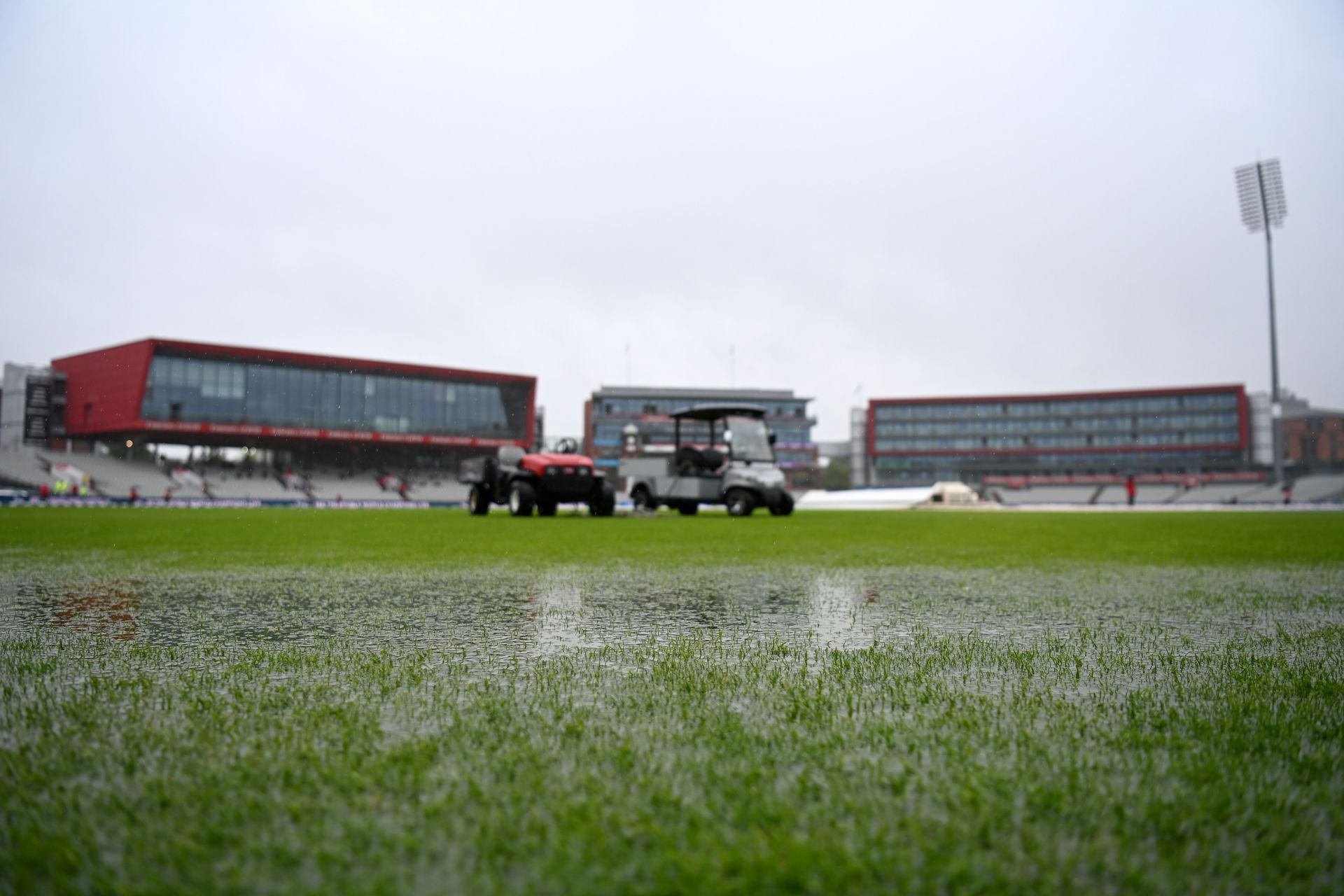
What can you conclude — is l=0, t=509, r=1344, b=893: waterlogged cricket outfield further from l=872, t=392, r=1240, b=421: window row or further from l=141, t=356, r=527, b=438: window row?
l=872, t=392, r=1240, b=421: window row

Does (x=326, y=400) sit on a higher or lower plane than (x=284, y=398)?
higher

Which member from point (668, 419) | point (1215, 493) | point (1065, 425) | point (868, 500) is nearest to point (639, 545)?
point (868, 500)

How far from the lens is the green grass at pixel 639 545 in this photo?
6660 mm

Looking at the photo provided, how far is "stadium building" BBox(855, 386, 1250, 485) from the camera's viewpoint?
85.1 meters

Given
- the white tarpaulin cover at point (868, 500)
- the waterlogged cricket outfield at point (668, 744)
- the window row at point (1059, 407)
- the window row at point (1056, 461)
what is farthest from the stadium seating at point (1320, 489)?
the waterlogged cricket outfield at point (668, 744)

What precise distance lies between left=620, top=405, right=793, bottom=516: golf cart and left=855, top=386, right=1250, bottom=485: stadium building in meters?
67.5

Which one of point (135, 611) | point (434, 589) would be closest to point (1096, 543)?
point (434, 589)

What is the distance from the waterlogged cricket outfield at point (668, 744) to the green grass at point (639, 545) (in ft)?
8.19

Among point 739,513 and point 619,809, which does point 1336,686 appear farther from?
point 739,513

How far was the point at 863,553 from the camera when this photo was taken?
7.57m

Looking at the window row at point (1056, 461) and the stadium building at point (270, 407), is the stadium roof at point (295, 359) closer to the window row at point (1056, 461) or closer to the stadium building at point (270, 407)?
the stadium building at point (270, 407)

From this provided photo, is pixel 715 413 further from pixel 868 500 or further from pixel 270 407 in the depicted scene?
pixel 270 407

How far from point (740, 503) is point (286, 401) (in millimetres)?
47989

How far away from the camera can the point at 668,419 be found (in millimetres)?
88500
